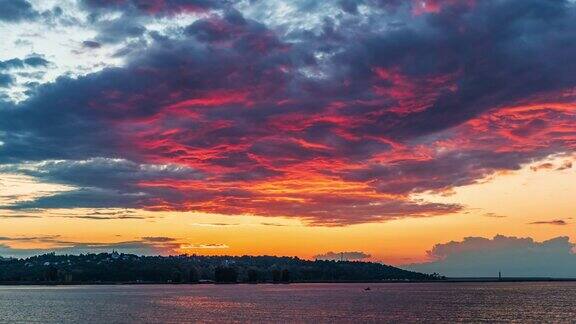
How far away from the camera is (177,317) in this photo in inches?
6403

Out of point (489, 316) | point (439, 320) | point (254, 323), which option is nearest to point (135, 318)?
point (254, 323)

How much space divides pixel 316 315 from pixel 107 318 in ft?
172

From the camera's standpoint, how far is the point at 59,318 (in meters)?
162

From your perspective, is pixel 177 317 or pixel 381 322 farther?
pixel 177 317

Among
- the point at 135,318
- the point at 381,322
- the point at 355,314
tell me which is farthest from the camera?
the point at 355,314

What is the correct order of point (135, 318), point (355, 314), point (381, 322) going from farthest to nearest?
1. point (355, 314)
2. point (135, 318)
3. point (381, 322)

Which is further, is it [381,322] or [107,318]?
[107,318]

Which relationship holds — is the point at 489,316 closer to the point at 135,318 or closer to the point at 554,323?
the point at 554,323

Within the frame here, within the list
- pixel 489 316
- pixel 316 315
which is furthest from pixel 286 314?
pixel 489 316

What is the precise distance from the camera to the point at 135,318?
157625 millimetres

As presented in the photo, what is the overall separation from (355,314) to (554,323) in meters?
49.3

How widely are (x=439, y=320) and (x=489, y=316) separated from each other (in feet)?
69.9

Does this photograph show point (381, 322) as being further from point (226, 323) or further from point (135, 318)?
point (135, 318)

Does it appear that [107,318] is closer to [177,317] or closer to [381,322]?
[177,317]
